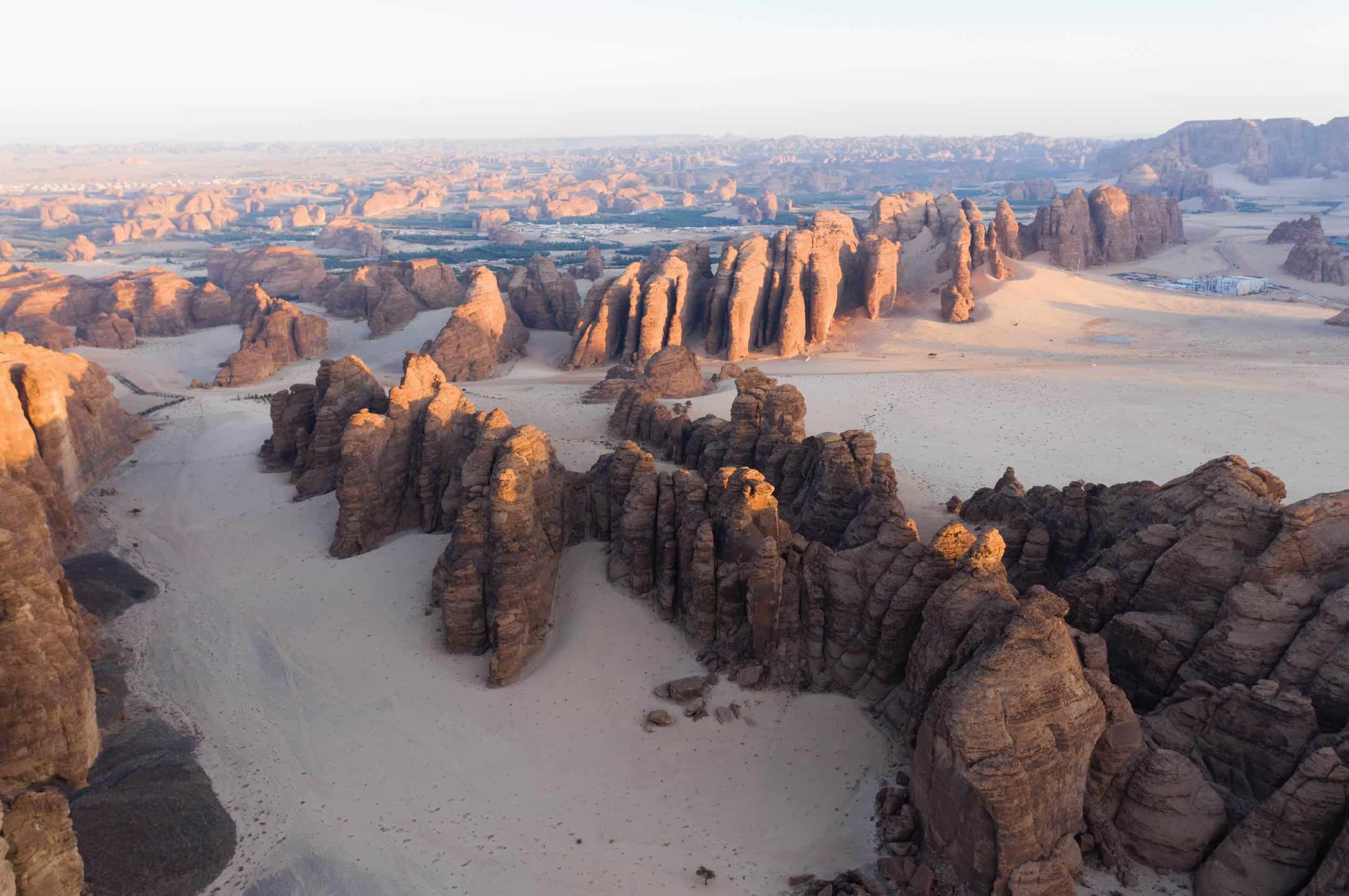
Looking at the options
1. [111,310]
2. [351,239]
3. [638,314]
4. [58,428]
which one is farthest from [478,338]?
[351,239]

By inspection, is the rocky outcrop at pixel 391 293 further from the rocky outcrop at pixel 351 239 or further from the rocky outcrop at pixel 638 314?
the rocky outcrop at pixel 351 239

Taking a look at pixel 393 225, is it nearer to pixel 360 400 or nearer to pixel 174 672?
pixel 360 400

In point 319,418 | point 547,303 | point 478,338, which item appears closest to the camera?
point 319,418

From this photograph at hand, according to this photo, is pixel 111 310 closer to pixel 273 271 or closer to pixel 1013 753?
pixel 273 271

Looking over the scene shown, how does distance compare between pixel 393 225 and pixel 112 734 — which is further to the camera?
pixel 393 225

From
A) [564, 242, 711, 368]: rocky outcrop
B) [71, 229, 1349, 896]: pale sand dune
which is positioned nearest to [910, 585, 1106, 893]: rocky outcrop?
[71, 229, 1349, 896]: pale sand dune

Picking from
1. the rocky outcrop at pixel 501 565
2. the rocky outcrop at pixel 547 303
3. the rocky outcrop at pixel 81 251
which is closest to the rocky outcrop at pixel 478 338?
the rocky outcrop at pixel 547 303

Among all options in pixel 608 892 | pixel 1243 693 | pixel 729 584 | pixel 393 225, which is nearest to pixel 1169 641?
pixel 1243 693
